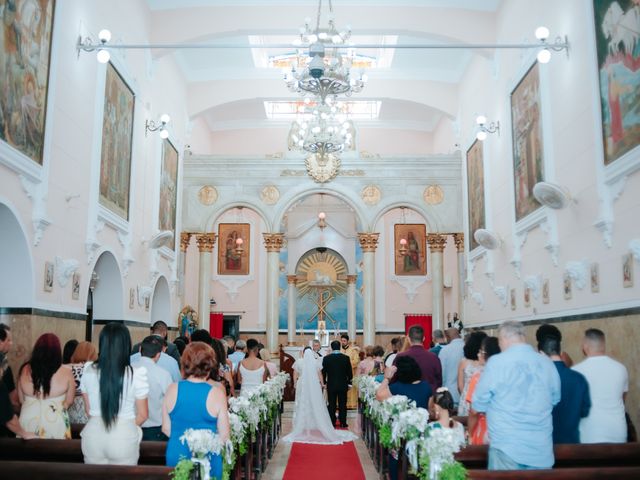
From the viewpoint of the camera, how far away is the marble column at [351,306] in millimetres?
20834

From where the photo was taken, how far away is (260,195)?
57.2ft

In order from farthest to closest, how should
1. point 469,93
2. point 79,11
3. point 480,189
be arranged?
point 469,93, point 480,189, point 79,11

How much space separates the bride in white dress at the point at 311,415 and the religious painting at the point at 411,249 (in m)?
13.9

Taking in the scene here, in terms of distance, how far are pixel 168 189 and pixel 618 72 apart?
1064 centimetres

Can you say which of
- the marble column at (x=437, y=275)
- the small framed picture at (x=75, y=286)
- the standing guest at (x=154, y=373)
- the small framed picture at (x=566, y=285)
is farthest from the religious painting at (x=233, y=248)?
the standing guest at (x=154, y=373)

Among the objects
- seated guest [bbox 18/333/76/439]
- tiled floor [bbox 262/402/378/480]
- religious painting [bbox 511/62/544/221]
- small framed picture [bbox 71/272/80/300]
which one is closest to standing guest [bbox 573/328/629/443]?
tiled floor [bbox 262/402/378/480]

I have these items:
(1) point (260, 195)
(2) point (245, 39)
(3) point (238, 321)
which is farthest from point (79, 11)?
(3) point (238, 321)

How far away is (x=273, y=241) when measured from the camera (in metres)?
17.7

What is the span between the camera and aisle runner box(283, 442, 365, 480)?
7.96m

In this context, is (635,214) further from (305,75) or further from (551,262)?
(305,75)

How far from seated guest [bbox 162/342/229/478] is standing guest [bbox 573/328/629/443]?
2752 mm

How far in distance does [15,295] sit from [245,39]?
10.2 meters

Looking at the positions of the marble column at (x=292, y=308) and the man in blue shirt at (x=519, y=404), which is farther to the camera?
the marble column at (x=292, y=308)

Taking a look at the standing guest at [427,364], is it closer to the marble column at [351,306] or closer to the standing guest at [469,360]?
the standing guest at [469,360]
